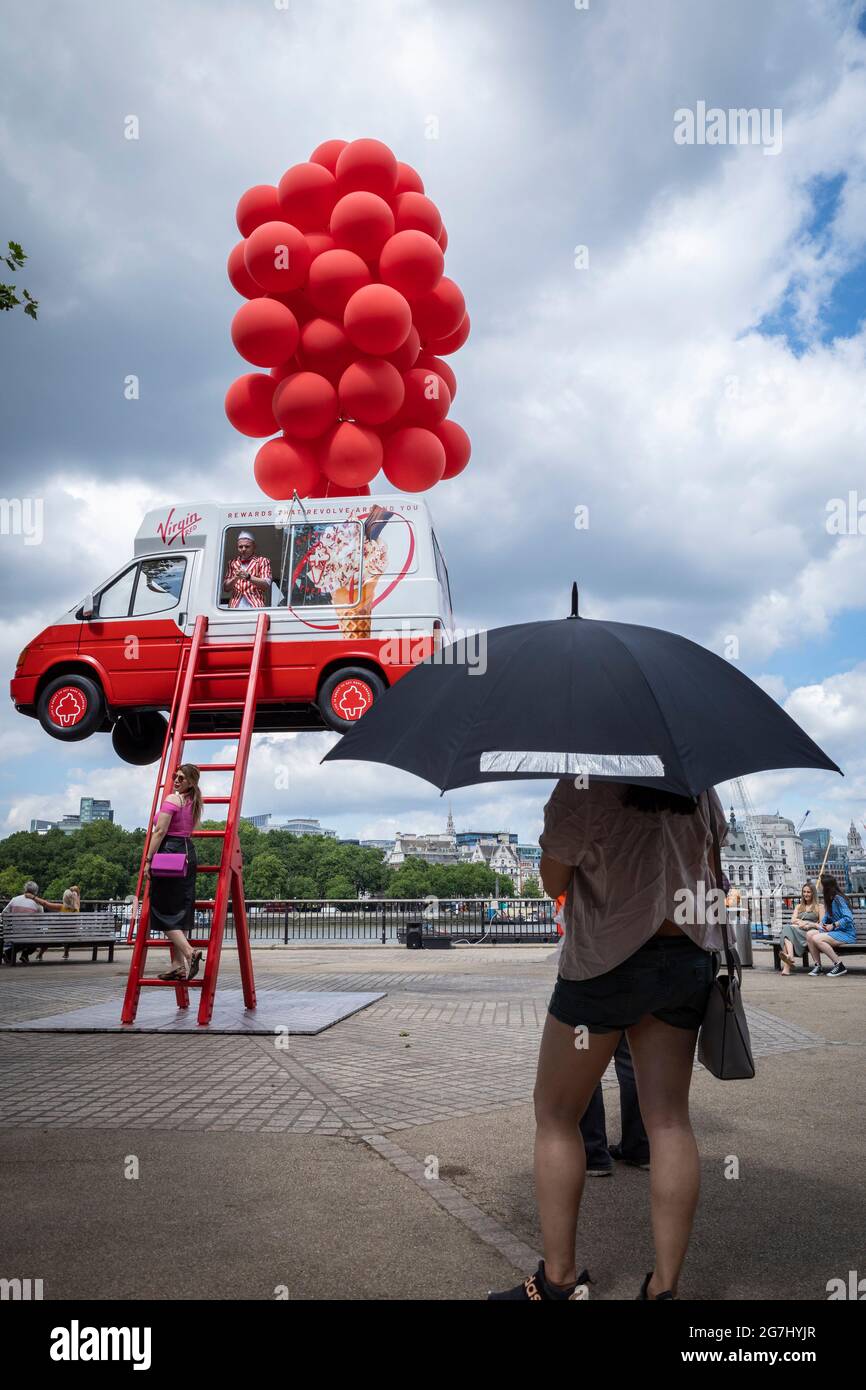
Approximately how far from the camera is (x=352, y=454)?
10555 mm

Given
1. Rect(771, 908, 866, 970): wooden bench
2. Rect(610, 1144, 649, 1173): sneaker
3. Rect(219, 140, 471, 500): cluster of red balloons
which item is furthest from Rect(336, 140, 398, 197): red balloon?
Rect(771, 908, 866, 970): wooden bench

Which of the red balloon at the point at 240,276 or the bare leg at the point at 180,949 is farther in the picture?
the red balloon at the point at 240,276

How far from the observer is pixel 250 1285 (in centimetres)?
286

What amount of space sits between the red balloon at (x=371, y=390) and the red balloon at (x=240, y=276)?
1645mm

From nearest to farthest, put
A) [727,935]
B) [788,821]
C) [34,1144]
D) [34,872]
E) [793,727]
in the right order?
1. [727,935]
2. [793,727]
3. [34,1144]
4. [34,872]
5. [788,821]

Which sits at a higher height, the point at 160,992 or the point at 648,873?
the point at 648,873

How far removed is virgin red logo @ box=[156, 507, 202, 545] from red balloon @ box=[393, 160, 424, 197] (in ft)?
14.5

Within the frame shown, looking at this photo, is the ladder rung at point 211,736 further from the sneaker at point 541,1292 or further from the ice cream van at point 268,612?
the sneaker at point 541,1292

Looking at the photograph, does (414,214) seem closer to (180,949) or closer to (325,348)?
(325,348)

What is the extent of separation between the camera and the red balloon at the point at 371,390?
10250 mm

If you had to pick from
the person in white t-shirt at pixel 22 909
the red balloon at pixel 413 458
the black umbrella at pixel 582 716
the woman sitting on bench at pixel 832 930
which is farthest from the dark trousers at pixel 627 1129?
the person in white t-shirt at pixel 22 909

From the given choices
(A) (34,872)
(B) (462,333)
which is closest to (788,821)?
(A) (34,872)
